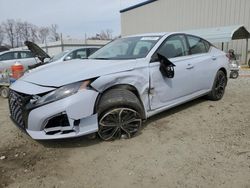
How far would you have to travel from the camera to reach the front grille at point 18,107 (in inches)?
119

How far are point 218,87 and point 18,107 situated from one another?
419cm

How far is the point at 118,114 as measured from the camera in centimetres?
331

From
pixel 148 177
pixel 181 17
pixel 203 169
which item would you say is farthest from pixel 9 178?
pixel 181 17

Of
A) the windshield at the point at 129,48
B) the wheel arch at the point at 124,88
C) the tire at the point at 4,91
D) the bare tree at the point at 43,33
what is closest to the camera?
the wheel arch at the point at 124,88

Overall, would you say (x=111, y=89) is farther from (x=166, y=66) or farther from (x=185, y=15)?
(x=185, y=15)

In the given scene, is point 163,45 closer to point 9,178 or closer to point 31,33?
point 9,178

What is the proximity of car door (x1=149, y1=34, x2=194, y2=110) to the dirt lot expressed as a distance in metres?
0.46

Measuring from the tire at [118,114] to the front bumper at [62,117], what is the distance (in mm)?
165

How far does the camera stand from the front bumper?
2881 millimetres

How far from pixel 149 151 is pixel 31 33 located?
208 feet

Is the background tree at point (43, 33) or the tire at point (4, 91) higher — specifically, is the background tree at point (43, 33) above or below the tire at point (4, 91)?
above

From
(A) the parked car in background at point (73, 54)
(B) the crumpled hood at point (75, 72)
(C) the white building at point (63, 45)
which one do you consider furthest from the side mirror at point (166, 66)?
(C) the white building at point (63, 45)

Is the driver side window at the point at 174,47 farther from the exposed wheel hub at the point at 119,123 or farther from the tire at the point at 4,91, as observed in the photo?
the tire at the point at 4,91

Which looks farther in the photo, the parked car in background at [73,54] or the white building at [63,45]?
the white building at [63,45]
